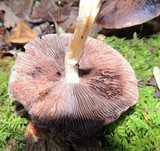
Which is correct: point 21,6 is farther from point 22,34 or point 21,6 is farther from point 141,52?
point 141,52

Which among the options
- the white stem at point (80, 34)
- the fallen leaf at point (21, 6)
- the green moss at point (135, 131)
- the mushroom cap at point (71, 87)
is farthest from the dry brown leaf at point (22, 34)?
the green moss at point (135, 131)

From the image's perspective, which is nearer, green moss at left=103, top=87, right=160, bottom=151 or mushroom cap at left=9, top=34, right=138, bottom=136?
mushroom cap at left=9, top=34, right=138, bottom=136

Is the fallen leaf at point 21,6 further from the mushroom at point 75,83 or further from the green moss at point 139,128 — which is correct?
the green moss at point 139,128

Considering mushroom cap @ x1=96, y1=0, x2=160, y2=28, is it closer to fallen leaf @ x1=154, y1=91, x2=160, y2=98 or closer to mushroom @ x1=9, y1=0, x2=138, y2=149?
mushroom @ x1=9, y1=0, x2=138, y2=149

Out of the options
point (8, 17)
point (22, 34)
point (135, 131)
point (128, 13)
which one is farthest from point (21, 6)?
point (135, 131)

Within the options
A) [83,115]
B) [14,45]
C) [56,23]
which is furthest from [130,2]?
[83,115]

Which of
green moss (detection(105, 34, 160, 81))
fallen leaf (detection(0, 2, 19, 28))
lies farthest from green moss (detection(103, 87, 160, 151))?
fallen leaf (detection(0, 2, 19, 28))
